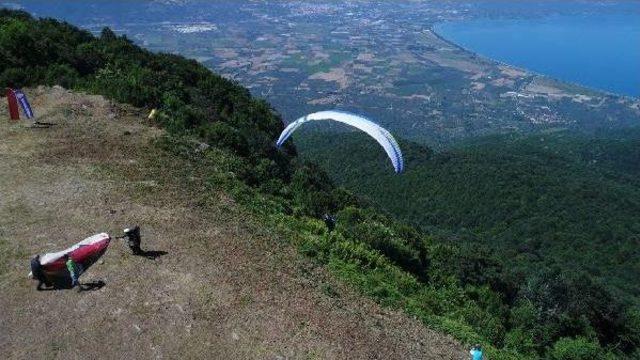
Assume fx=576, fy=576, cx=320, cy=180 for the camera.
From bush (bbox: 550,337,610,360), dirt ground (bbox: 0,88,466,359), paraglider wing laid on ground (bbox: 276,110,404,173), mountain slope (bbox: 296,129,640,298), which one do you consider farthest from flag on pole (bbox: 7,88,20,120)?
mountain slope (bbox: 296,129,640,298)

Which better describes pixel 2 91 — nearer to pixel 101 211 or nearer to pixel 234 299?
pixel 101 211

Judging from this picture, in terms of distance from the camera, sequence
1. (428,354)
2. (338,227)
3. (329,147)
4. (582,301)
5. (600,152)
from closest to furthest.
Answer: (428,354) → (338,227) → (582,301) → (329,147) → (600,152)

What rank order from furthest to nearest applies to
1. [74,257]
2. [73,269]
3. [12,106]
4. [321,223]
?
[12,106], [321,223], [74,257], [73,269]

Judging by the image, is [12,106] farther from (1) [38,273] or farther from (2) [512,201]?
(2) [512,201]

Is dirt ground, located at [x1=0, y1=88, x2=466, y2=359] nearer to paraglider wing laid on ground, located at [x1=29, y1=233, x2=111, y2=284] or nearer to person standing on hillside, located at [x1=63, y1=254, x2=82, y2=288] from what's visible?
person standing on hillside, located at [x1=63, y1=254, x2=82, y2=288]

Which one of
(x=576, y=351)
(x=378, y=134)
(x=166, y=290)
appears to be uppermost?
(x=378, y=134)

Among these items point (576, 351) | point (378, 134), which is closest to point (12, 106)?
point (378, 134)

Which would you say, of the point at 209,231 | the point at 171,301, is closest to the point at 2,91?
the point at 209,231
